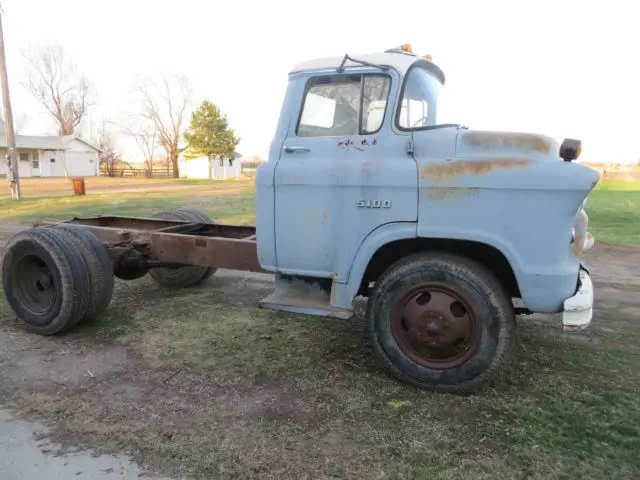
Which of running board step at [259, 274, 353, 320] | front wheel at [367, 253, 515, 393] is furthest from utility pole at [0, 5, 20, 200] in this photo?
front wheel at [367, 253, 515, 393]

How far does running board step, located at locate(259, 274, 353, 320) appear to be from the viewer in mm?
3822

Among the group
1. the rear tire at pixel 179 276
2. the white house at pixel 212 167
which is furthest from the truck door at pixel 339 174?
the white house at pixel 212 167

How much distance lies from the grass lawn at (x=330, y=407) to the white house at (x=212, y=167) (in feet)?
177

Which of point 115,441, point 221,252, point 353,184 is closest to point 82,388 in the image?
point 115,441

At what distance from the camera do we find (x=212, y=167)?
57562 mm

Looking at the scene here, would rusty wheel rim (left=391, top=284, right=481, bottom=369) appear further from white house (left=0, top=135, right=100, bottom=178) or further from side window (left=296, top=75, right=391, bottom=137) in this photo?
white house (left=0, top=135, right=100, bottom=178)

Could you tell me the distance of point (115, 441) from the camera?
2.92 metres

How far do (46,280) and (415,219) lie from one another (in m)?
3.53

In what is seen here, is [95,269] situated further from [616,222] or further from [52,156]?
[52,156]

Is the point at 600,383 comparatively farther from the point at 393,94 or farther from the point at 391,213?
the point at 393,94

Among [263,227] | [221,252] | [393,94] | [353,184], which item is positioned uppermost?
[393,94]

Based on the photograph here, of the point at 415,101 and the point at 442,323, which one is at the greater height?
the point at 415,101

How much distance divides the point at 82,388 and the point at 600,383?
3672mm

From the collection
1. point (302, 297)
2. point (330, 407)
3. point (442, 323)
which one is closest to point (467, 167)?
point (442, 323)
